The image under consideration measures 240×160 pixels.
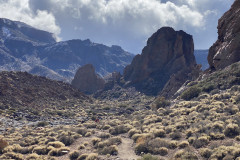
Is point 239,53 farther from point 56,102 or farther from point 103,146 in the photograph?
point 56,102

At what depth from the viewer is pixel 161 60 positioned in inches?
3900

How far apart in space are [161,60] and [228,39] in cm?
6046

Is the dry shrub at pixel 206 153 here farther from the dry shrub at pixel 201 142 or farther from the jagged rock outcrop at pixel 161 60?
the jagged rock outcrop at pixel 161 60

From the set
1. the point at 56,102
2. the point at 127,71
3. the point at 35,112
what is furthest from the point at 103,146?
the point at 127,71

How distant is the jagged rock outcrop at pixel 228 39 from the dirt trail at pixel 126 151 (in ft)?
90.5

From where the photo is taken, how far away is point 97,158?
1377 cm

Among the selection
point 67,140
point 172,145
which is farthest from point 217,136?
point 67,140

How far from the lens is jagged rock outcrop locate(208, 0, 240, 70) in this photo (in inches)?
1426

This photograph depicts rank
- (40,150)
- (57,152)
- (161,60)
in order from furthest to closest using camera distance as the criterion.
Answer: (161,60)
(40,150)
(57,152)

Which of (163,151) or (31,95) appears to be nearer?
(163,151)

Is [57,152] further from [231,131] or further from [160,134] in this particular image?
[231,131]

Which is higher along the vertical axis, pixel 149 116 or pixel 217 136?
pixel 149 116

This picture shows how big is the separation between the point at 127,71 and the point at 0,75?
69.6m

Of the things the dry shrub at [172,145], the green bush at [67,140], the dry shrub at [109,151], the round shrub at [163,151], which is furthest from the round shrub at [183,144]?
the green bush at [67,140]
